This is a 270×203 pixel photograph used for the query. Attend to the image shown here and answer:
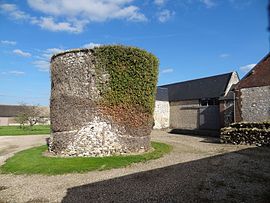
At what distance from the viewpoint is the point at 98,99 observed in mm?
12211

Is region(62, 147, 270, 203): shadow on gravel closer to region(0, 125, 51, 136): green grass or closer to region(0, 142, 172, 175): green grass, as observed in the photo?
region(0, 142, 172, 175): green grass

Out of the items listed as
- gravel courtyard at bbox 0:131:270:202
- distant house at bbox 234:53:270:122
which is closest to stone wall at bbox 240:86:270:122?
distant house at bbox 234:53:270:122

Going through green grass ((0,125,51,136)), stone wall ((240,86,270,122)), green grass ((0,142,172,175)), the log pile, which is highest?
stone wall ((240,86,270,122))

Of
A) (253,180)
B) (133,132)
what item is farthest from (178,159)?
(253,180)

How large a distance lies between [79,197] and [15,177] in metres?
3.72

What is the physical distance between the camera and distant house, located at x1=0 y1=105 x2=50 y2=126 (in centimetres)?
5966

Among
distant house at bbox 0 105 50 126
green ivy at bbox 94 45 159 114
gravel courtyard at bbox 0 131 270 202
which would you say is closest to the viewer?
gravel courtyard at bbox 0 131 270 202

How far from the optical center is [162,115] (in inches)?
1229

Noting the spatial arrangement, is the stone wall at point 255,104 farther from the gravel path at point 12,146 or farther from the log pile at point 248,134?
the gravel path at point 12,146

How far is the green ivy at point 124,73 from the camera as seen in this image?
12.4m

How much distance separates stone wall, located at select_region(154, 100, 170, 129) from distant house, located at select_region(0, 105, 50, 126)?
36.3 meters

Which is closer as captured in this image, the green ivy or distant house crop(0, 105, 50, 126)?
the green ivy

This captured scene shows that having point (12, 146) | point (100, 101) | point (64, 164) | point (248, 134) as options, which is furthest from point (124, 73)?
point (12, 146)

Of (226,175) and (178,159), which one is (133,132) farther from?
(226,175)
